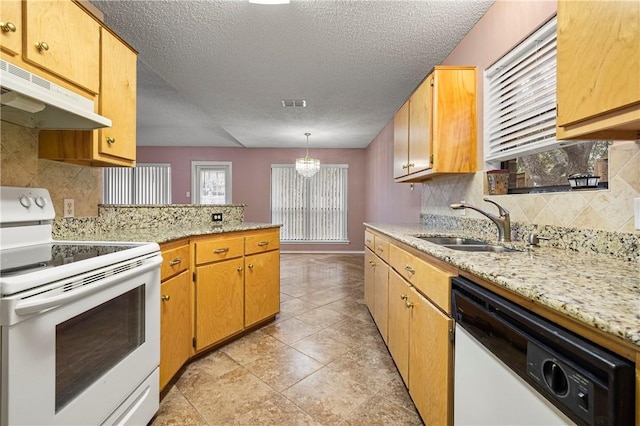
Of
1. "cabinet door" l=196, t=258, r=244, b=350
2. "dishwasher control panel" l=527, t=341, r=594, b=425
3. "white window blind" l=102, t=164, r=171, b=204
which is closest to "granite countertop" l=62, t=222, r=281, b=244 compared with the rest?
"cabinet door" l=196, t=258, r=244, b=350

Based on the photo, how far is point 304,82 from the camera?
3.13m

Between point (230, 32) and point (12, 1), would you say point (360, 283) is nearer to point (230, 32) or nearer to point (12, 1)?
point (230, 32)

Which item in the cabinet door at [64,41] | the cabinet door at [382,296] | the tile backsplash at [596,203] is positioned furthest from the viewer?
the cabinet door at [382,296]

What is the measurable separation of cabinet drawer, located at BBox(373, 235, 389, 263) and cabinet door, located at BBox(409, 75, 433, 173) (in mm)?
633

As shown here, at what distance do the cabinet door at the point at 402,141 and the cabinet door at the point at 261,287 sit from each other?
1.44 metres

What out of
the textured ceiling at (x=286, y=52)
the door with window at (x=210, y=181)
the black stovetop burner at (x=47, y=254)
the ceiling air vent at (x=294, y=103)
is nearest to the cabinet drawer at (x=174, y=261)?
the black stovetop burner at (x=47, y=254)

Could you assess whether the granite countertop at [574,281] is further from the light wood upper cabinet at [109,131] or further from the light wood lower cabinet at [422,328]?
the light wood upper cabinet at [109,131]

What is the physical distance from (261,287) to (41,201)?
5.19ft

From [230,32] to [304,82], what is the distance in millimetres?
1027

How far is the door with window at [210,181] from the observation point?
22.5 ft

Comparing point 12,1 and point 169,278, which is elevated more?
point 12,1

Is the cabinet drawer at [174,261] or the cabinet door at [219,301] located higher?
the cabinet drawer at [174,261]

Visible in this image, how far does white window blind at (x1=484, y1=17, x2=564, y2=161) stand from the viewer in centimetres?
150

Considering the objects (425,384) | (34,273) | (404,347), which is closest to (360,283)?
(404,347)
